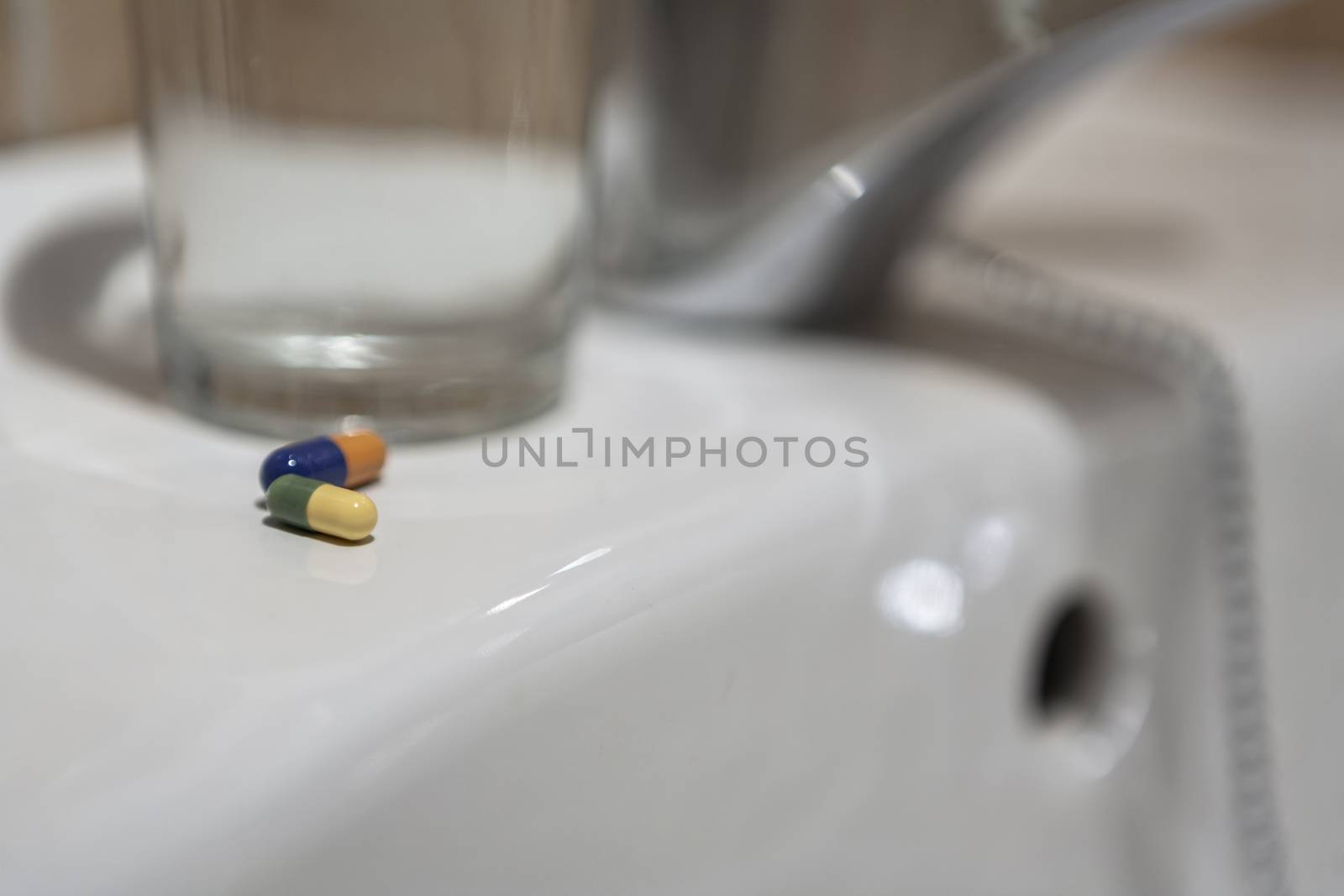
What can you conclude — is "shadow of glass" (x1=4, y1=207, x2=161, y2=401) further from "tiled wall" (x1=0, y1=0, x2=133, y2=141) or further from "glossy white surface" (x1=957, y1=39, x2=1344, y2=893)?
"glossy white surface" (x1=957, y1=39, x2=1344, y2=893)

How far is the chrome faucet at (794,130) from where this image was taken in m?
0.32

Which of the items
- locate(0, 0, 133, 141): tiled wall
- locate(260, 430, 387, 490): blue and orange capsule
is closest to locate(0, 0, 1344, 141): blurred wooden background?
locate(0, 0, 133, 141): tiled wall

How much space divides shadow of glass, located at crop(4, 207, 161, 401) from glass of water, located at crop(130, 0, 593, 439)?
3 centimetres

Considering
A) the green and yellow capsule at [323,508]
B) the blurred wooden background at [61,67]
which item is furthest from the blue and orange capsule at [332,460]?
the blurred wooden background at [61,67]

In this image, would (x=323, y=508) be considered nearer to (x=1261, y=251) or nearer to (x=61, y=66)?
(x=61, y=66)

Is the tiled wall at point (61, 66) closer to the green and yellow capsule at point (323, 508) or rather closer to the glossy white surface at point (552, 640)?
the glossy white surface at point (552, 640)

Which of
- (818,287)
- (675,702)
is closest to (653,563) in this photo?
(675,702)

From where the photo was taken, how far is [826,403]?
313 mm

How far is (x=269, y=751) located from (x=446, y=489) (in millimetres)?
87

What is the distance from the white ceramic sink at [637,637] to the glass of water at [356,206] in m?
0.01

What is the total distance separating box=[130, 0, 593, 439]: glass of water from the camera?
0.25 m

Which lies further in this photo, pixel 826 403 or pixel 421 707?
pixel 826 403

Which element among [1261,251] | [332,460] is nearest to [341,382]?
[332,460]

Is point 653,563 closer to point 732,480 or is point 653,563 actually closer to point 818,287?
point 732,480
